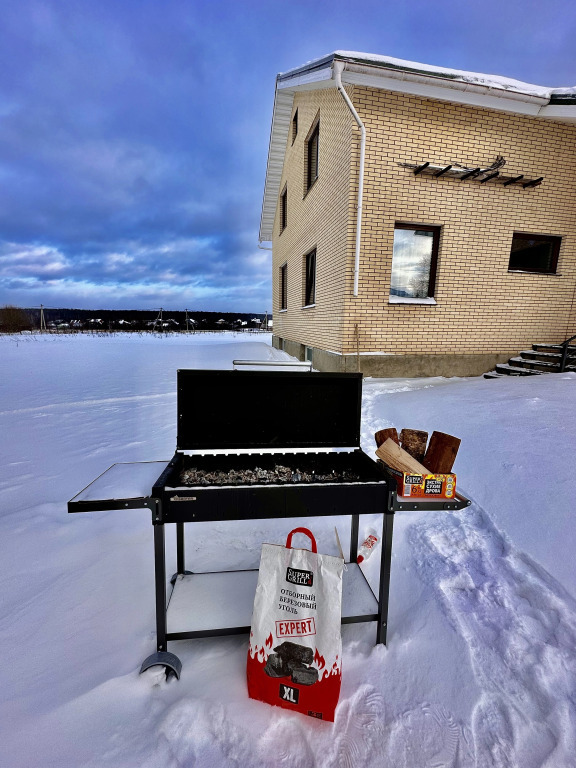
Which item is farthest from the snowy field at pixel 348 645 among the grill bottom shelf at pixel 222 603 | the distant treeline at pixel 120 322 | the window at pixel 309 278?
the distant treeline at pixel 120 322

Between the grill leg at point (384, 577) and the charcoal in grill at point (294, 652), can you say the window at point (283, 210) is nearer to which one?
the grill leg at point (384, 577)

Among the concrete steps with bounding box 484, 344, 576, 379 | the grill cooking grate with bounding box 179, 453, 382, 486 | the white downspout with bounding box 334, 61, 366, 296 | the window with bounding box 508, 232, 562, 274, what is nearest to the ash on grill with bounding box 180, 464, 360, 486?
the grill cooking grate with bounding box 179, 453, 382, 486

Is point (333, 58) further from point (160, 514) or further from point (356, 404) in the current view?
point (160, 514)

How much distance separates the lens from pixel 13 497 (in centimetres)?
329

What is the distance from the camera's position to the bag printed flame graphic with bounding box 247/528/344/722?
154 cm

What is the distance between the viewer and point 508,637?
1863mm

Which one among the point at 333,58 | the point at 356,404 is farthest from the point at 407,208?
the point at 356,404

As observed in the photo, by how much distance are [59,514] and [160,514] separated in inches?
78.6

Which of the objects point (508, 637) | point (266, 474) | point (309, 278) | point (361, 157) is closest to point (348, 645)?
point (508, 637)

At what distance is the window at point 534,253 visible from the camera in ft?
24.7

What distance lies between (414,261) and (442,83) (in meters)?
2.82

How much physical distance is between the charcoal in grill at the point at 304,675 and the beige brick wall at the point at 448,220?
226 inches

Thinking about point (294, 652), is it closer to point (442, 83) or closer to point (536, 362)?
point (536, 362)

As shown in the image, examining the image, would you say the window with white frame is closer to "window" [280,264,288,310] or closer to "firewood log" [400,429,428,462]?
"window" [280,264,288,310]
